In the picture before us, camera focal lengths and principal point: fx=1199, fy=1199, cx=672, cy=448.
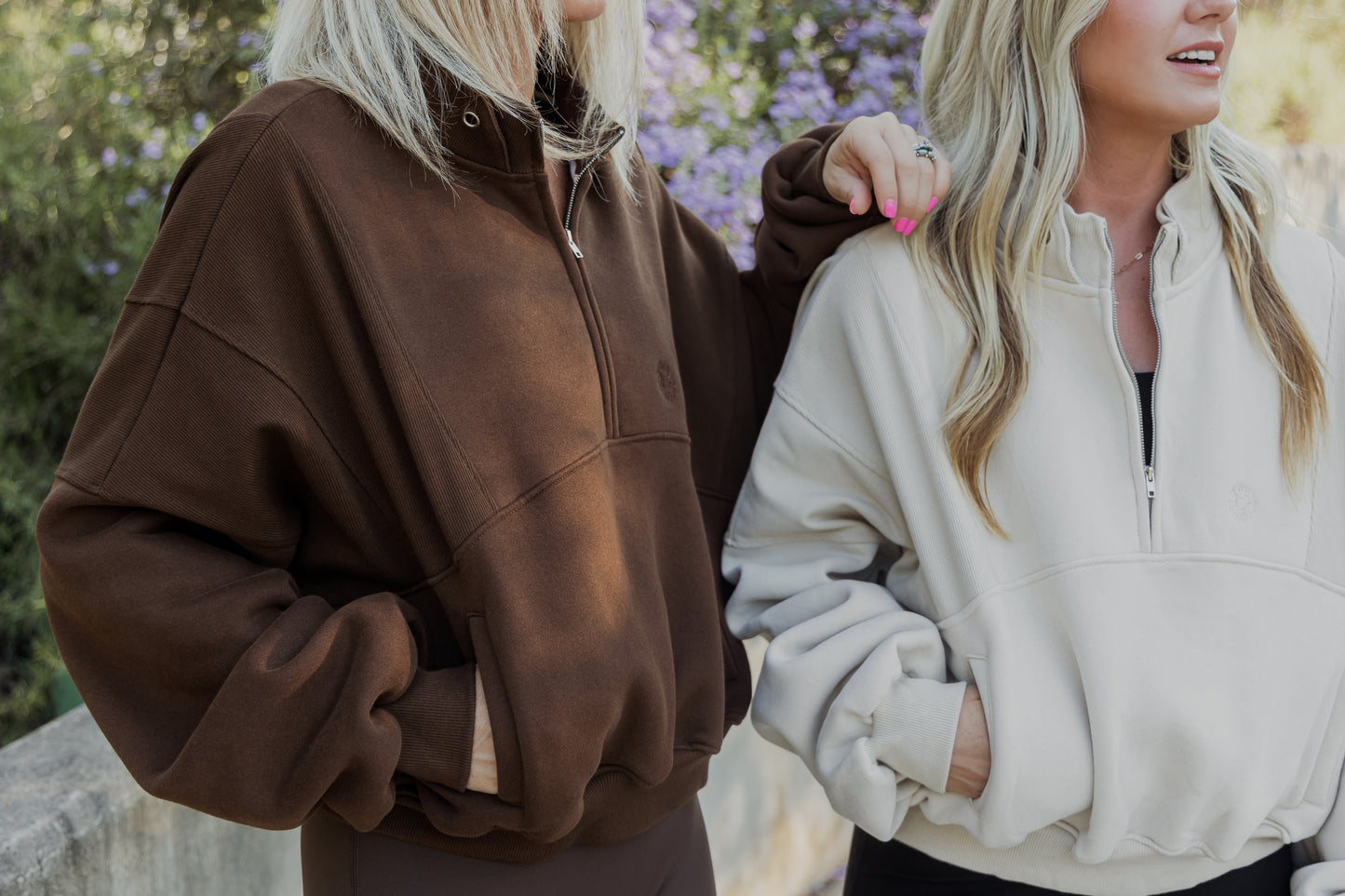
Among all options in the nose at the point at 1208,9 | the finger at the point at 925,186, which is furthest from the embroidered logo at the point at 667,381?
the nose at the point at 1208,9

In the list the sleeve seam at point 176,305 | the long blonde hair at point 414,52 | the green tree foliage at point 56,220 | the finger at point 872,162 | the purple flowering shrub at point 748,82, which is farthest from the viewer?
the purple flowering shrub at point 748,82

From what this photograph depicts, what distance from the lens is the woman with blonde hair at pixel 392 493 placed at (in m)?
1.37

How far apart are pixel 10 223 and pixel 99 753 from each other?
6.63 feet

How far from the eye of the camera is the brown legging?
153 cm

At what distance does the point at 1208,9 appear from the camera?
1.63 metres

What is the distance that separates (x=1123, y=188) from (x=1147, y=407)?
14.1 inches

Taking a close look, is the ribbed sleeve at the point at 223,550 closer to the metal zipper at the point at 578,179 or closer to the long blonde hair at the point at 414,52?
the long blonde hair at the point at 414,52

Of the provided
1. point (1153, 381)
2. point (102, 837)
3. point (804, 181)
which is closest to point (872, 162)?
point (804, 181)

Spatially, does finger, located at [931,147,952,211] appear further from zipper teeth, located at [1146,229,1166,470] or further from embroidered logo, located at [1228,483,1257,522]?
embroidered logo, located at [1228,483,1257,522]

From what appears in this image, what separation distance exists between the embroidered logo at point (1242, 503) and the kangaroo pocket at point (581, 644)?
29.5 inches

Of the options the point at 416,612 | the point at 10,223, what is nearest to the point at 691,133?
the point at 10,223

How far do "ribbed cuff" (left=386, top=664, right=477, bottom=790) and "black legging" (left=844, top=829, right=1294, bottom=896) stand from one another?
0.74 metres

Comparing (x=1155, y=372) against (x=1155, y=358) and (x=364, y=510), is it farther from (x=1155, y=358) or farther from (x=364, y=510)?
(x=364, y=510)

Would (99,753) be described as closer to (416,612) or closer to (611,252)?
(416,612)
